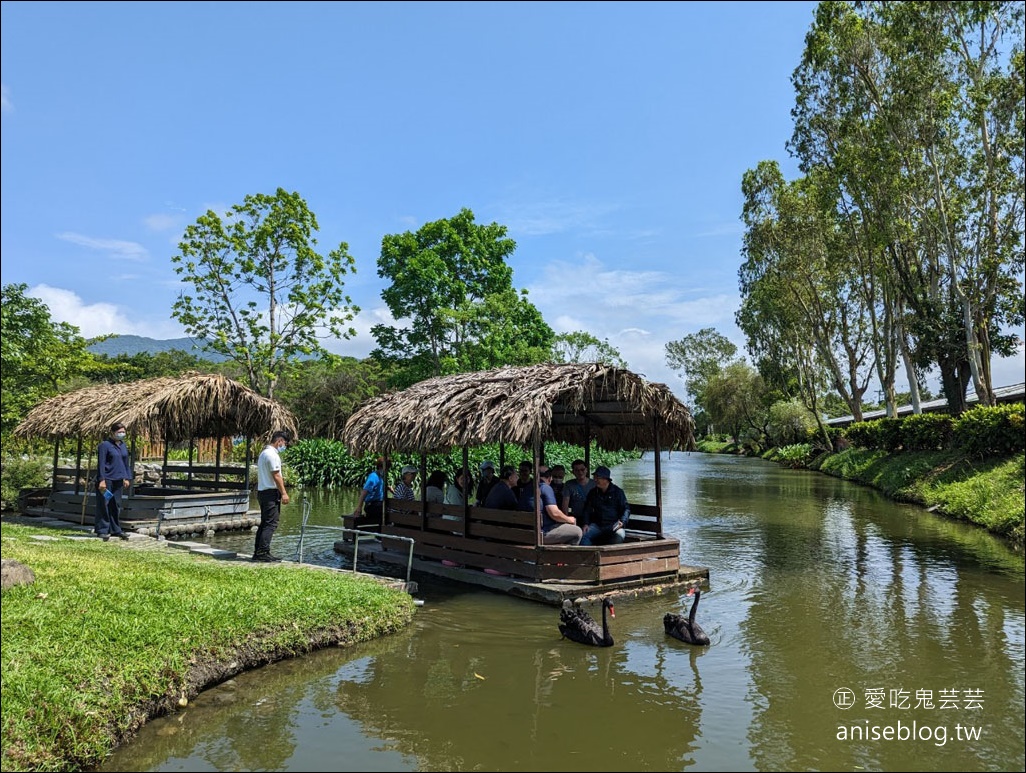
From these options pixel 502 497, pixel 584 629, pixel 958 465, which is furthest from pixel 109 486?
pixel 958 465

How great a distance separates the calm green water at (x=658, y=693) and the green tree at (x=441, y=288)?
2923 cm

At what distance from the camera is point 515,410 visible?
10.7 m

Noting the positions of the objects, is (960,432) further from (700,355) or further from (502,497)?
(700,355)

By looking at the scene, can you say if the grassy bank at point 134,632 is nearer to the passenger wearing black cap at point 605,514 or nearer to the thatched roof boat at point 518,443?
the thatched roof boat at point 518,443

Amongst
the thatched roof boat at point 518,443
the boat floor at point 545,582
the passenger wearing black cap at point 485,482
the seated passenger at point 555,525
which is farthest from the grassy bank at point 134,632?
the passenger wearing black cap at point 485,482

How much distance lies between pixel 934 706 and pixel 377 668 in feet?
18.0

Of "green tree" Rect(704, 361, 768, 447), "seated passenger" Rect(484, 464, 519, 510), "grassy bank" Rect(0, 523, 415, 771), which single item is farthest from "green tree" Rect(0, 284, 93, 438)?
"green tree" Rect(704, 361, 768, 447)

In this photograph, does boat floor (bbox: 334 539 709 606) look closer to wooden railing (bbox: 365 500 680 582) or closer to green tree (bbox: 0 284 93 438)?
wooden railing (bbox: 365 500 680 582)

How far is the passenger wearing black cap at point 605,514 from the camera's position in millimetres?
11914

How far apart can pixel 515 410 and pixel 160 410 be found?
32.1ft

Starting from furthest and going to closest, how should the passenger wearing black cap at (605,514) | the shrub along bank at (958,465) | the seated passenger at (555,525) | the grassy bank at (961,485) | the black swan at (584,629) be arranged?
the shrub along bank at (958,465), the grassy bank at (961,485), the passenger wearing black cap at (605,514), the seated passenger at (555,525), the black swan at (584,629)

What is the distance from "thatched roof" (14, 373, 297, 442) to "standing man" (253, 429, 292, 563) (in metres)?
5.65

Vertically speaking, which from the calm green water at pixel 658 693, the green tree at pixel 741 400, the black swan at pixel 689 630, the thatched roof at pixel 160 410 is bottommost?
the calm green water at pixel 658 693

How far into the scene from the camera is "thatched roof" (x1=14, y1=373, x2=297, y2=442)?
52.7 ft
